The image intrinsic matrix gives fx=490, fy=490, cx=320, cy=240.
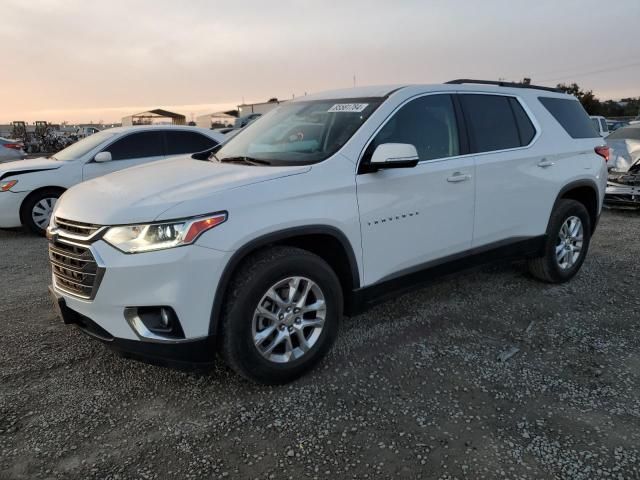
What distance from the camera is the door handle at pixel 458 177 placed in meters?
3.59

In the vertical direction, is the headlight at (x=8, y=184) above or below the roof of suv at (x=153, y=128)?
below

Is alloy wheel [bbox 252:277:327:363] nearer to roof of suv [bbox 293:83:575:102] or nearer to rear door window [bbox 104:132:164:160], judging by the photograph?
roof of suv [bbox 293:83:575:102]

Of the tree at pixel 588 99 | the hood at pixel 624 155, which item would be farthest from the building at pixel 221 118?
the hood at pixel 624 155

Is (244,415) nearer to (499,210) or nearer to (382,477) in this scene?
(382,477)

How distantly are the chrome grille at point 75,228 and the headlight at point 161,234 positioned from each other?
0.21 meters

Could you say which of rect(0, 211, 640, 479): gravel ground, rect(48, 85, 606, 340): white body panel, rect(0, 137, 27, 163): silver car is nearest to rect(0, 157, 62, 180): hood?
rect(0, 211, 640, 479): gravel ground

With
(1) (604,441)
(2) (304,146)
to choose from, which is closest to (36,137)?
(2) (304,146)

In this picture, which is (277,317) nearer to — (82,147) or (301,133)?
(301,133)

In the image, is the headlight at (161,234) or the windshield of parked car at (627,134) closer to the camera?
the headlight at (161,234)

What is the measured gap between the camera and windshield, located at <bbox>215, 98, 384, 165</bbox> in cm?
328

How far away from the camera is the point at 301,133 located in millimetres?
3605

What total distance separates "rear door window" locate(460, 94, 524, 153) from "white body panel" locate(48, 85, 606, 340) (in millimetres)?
82

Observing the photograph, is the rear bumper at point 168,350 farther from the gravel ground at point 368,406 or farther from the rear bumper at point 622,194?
the rear bumper at point 622,194

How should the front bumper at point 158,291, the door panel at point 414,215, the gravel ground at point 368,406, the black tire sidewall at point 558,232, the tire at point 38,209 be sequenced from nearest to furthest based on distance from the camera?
the gravel ground at point 368,406
the front bumper at point 158,291
the door panel at point 414,215
the black tire sidewall at point 558,232
the tire at point 38,209
